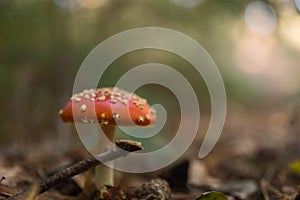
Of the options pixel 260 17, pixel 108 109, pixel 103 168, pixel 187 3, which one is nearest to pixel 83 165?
pixel 108 109

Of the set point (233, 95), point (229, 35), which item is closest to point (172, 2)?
point (229, 35)

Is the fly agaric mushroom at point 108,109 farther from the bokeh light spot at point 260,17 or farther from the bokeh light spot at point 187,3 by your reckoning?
the bokeh light spot at point 187,3

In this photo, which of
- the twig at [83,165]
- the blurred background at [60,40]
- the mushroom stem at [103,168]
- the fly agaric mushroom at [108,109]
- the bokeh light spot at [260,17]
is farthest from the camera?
the blurred background at [60,40]

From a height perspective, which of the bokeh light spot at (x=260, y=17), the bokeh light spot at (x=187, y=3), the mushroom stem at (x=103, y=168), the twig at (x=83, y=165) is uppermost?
the bokeh light spot at (x=187, y=3)

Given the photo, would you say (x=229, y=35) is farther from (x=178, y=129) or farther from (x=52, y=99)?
(x=52, y=99)

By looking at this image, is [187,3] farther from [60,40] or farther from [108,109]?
[108,109]

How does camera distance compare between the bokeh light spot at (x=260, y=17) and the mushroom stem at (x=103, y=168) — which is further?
the bokeh light spot at (x=260, y=17)

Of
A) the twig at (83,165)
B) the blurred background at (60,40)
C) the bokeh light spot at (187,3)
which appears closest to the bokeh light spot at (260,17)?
the blurred background at (60,40)
